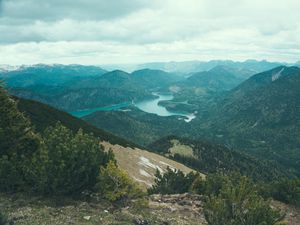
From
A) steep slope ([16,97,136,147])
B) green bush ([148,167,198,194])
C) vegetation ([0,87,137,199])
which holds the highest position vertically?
vegetation ([0,87,137,199])

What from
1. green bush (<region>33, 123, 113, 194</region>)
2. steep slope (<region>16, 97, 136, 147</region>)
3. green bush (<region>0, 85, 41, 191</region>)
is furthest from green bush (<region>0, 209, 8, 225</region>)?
steep slope (<region>16, 97, 136, 147</region>)

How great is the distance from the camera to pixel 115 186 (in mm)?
39250

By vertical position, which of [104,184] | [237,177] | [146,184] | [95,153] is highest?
[95,153]

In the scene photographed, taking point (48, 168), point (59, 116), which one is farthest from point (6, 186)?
point (59, 116)

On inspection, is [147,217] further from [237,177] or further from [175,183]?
[175,183]

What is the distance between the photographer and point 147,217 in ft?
120

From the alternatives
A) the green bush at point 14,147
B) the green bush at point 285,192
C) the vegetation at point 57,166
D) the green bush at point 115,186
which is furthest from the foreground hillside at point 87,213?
the green bush at point 285,192

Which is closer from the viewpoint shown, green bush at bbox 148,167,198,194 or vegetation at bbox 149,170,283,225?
vegetation at bbox 149,170,283,225

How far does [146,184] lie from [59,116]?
89.7 metres

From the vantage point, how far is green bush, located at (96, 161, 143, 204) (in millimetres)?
38438

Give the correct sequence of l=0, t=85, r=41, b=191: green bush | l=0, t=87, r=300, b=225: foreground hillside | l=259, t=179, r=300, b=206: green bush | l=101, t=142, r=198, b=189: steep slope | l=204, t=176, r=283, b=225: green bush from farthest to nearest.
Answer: l=101, t=142, r=198, b=189: steep slope → l=259, t=179, r=300, b=206: green bush → l=0, t=85, r=41, b=191: green bush → l=0, t=87, r=300, b=225: foreground hillside → l=204, t=176, r=283, b=225: green bush

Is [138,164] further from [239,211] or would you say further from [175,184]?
[239,211]

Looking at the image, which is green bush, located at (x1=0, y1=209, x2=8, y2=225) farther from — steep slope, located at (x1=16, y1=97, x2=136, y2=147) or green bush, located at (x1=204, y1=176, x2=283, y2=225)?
steep slope, located at (x1=16, y1=97, x2=136, y2=147)

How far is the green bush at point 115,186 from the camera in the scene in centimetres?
3844
